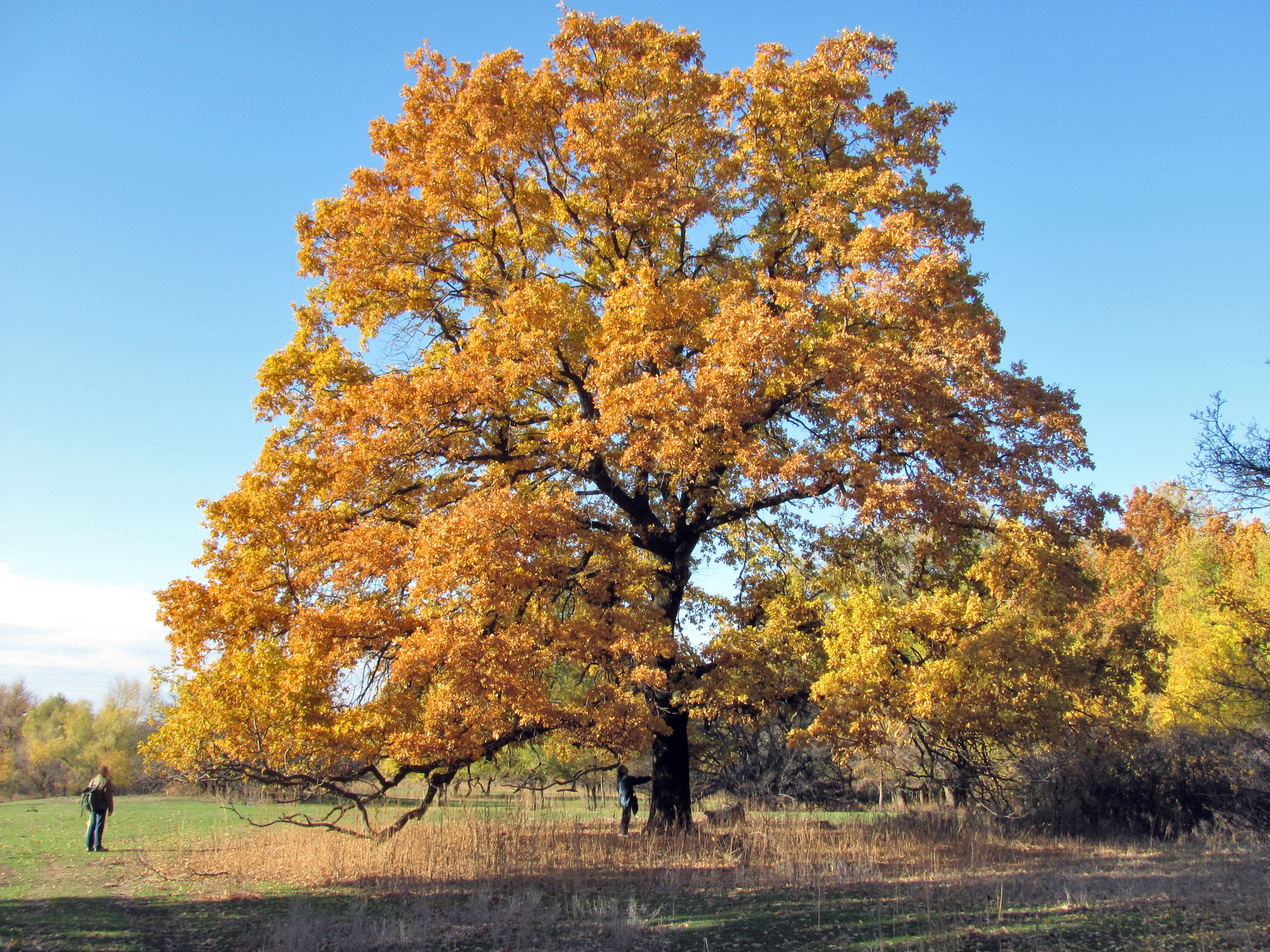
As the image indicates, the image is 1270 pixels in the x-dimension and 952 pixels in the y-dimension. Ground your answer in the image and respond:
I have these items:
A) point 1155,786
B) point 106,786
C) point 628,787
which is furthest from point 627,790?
point 1155,786

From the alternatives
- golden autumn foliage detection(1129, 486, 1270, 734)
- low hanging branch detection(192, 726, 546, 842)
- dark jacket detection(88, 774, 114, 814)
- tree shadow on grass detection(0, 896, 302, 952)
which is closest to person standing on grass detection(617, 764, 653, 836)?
low hanging branch detection(192, 726, 546, 842)

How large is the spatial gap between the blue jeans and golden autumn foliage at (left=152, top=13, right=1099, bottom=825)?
5.33m

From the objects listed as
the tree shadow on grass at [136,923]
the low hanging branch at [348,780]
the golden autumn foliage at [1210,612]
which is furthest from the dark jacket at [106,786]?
the golden autumn foliage at [1210,612]

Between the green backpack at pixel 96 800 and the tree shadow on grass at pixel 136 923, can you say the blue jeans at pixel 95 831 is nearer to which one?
the green backpack at pixel 96 800

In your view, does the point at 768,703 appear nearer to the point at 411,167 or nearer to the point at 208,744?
the point at 208,744

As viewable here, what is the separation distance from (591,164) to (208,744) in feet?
36.4

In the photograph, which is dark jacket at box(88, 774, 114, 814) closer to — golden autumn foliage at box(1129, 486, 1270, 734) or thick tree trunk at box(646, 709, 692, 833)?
thick tree trunk at box(646, 709, 692, 833)

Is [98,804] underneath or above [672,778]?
underneath

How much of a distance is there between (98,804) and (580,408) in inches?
457

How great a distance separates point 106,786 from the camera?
14625 mm

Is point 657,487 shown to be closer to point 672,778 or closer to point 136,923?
point 672,778

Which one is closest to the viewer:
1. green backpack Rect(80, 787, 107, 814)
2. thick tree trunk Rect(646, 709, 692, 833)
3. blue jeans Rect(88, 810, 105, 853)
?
green backpack Rect(80, 787, 107, 814)

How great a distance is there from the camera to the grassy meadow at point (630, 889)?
7.73 m

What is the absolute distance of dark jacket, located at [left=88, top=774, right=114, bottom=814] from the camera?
14375 millimetres
